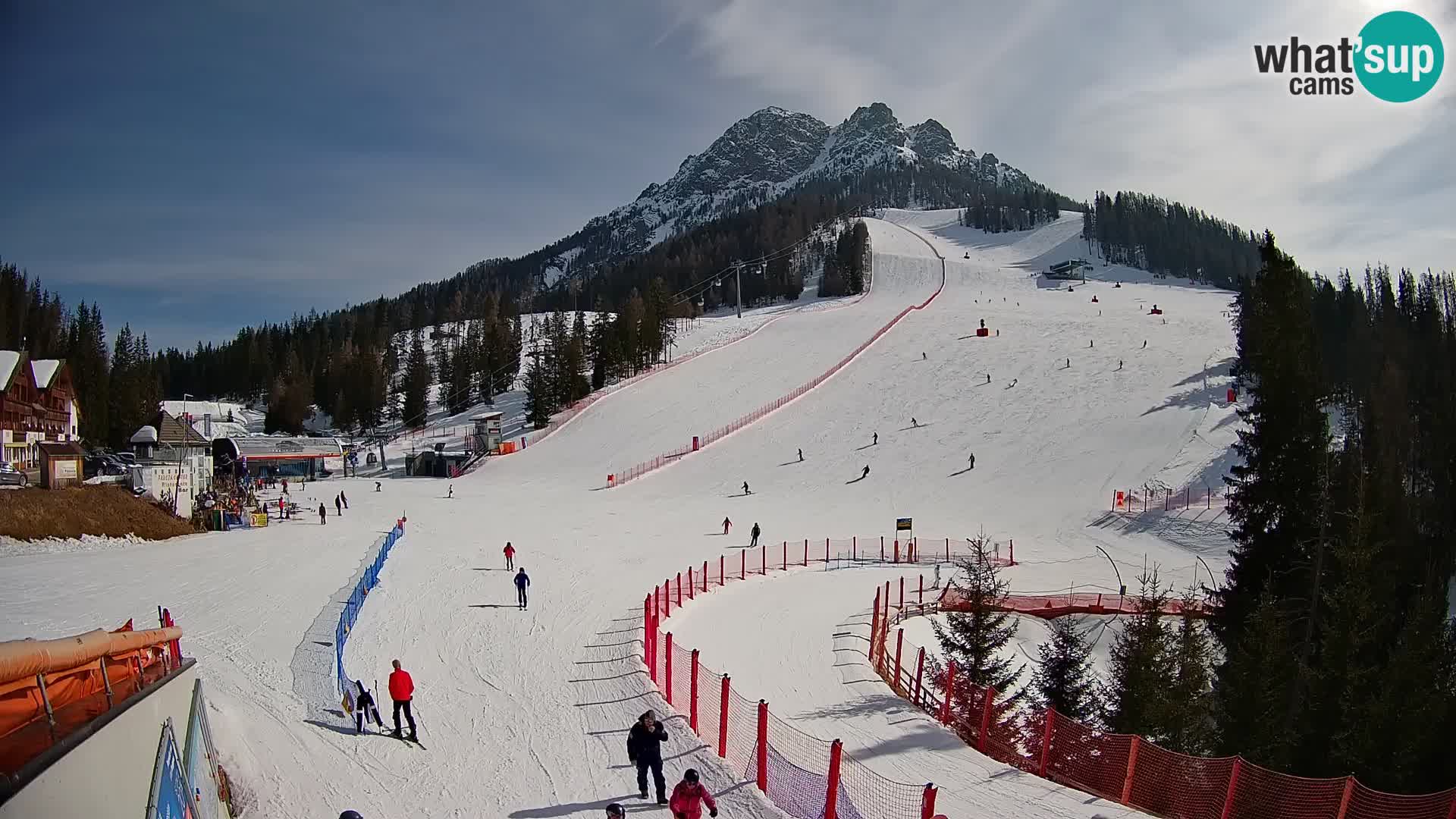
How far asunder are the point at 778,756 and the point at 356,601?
14.1 meters

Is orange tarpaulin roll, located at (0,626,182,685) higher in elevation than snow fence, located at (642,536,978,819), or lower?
Result: higher

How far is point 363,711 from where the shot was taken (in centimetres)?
1209

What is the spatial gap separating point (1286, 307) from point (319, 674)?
25653 millimetres

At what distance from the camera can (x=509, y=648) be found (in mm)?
17484

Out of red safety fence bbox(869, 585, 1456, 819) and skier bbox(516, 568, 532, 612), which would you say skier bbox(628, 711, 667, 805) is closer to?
red safety fence bbox(869, 585, 1456, 819)

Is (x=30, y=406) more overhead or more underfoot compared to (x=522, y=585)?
more overhead

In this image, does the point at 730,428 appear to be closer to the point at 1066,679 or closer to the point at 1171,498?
the point at 1171,498

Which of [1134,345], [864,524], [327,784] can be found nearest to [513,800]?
[327,784]

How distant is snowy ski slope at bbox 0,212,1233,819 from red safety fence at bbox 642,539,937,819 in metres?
0.46

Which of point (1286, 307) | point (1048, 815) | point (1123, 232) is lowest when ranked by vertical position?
point (1048, 815)

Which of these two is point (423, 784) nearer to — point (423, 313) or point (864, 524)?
point (864, 524)

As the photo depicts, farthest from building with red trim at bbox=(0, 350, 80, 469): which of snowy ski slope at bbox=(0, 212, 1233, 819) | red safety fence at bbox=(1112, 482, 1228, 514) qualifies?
red safety fence at bbox=(1112, 482, 1228, 514)

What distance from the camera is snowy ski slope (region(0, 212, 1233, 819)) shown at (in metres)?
11.2

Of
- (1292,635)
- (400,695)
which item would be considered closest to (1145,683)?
(1292,635)
